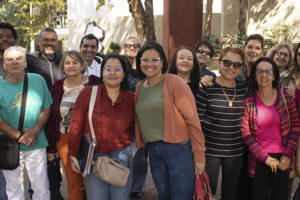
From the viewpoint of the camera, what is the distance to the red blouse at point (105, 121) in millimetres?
3059

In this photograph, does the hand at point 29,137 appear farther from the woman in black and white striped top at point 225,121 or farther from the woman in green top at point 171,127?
the woman in black and white striped top at point 225,121

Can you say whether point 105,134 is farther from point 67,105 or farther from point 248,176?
point 248,176

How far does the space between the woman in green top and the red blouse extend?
0.13 metres

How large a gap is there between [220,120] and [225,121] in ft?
0.18

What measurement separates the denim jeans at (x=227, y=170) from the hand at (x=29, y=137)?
6.45 feet

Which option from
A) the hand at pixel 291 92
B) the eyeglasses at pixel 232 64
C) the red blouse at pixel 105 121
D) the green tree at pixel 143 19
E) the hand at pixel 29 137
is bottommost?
the hand at pixel 29 137

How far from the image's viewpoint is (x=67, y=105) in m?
3.62

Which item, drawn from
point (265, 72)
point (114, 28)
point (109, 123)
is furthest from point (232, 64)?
point (114, 28)

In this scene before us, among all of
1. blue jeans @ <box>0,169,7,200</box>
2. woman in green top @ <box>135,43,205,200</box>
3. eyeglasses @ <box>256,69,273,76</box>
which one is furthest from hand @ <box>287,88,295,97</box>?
blue jeans @ <box>0,169,7,200</box>

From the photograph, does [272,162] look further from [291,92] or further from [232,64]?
[232,64]

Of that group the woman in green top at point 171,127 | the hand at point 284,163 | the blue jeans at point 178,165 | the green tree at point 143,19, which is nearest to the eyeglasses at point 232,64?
the woman in green top at point 171,127

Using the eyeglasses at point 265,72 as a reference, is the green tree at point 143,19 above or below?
above

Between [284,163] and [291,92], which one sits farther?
[291,92]

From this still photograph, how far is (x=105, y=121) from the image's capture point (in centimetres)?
304
